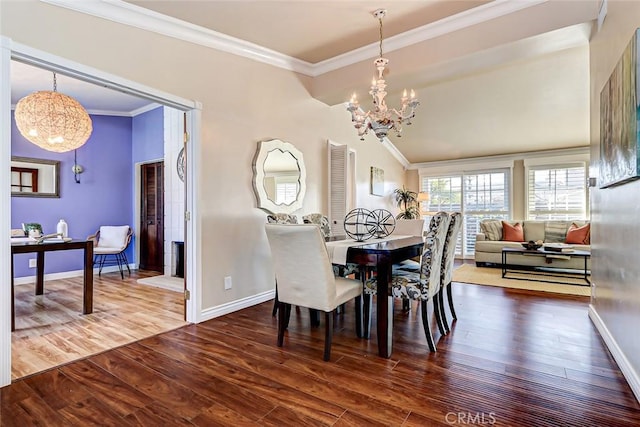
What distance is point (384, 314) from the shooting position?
2.25 metres

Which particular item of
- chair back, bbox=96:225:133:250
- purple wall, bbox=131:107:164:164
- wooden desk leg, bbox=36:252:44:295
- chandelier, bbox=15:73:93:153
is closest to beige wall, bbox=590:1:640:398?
chandelier, bbox=15:73:93:153

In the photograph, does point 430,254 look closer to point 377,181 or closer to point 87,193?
point 377,181

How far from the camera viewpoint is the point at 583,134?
559cm

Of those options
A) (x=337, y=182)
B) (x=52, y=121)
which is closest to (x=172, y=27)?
(x=52, y=121)

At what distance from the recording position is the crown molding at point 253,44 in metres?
2.41

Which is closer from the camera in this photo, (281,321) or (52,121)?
(281,321)

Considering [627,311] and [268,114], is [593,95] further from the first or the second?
[268,114]

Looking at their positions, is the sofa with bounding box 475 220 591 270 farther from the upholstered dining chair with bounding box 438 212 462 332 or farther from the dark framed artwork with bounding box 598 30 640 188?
the upholstered dining chair with bounding box 438 212 462 332

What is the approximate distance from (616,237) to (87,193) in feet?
21.9

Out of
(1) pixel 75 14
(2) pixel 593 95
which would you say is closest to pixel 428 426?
(2) pixel 593 95

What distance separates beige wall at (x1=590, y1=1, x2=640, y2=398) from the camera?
1.80 m

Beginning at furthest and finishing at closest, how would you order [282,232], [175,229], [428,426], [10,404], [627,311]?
[175,229]
[282,232]
[627,311]
[10,404]
[428,426]

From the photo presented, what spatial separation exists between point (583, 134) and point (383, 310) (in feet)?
18.8

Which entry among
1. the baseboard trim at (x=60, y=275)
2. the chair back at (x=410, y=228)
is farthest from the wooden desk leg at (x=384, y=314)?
the baseboard trim at (x=60, y=275)
